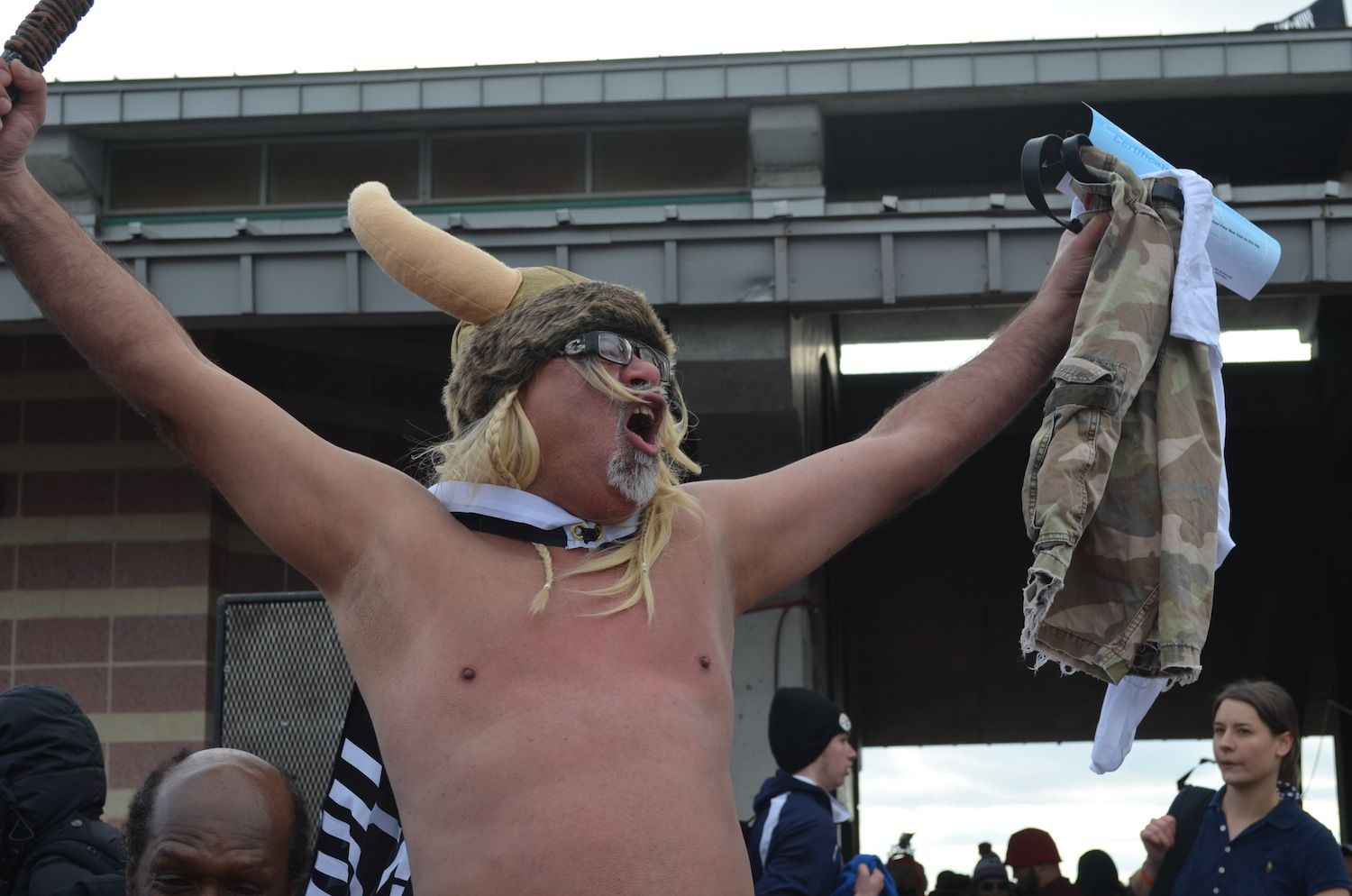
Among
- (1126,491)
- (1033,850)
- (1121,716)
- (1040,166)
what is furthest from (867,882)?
(1033,850)

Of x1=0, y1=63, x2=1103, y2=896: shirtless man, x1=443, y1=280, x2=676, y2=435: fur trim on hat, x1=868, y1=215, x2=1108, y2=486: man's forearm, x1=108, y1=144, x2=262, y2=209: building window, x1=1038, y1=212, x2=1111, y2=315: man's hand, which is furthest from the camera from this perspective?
x1=108, y1=144, x2=262, y2=209: building window

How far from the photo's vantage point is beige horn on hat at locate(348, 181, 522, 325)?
2734 mm

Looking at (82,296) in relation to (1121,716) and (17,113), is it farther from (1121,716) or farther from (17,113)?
(1121,716)

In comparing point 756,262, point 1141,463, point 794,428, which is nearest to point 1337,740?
point 794,428

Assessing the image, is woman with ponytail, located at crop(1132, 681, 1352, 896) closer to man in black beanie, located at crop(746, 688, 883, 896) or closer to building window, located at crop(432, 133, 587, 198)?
man in black beanie, located at crop(746, 688, 883, 896)

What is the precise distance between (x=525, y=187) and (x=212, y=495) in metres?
2.81

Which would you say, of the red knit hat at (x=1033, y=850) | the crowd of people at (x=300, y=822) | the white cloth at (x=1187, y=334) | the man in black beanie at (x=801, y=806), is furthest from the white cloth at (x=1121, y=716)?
the red knit hat at (x=1033, y=850)

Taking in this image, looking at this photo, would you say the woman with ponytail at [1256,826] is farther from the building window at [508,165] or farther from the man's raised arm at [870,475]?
the building window at [508,165]

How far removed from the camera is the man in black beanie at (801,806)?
4852 mm

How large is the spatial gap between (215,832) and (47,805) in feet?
4.00

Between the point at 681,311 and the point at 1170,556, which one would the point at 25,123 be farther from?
the point at 681,311

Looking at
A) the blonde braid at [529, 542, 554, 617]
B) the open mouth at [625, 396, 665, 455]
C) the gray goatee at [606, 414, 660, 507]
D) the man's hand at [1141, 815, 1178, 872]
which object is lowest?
the man's hand at [1141, 815, 1178, 872]

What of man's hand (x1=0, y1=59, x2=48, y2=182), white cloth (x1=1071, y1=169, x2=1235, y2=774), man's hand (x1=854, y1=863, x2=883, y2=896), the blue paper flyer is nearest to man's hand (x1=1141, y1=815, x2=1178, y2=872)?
man's hand (x1=854, y1=863, x2=883, y2=896)

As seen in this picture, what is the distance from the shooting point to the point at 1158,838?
454 cm
